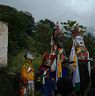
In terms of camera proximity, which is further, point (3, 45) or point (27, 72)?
point (3, 45)

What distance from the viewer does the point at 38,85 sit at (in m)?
10.5

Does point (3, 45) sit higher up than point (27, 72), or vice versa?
point (3, 45)

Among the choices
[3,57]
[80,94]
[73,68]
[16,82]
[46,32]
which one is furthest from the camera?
[46,32]

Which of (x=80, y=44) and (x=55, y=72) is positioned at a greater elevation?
(x=80, y=44)

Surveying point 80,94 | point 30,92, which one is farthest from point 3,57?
point 80,94

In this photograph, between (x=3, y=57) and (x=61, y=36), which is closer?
(x=61, y=36)

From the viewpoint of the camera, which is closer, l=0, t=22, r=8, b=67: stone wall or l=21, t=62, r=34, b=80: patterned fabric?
l=21, t=62, r=34, b=80: patterned fabric

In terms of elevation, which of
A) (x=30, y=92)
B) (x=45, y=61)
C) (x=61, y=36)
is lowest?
(x=30, y=92)

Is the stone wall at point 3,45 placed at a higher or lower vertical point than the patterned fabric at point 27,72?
higher

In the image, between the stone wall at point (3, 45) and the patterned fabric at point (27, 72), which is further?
the stone wall at point (3, 45)

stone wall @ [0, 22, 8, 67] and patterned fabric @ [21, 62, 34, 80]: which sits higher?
stone wall @ [0, 22, 8, 67]

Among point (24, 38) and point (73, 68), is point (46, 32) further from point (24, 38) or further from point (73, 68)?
point (73, 68)

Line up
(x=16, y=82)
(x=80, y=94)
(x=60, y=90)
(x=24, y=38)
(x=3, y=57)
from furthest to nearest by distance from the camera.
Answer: (x=24, y=38) < (x=3, y=57) < (x=16, y=82) < (x=80, y=94) < (x=60, y=90)

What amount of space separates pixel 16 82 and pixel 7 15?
39.6 ft
